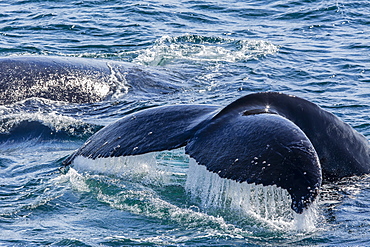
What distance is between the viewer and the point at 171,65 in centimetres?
1128

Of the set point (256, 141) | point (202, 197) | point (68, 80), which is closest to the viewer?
point (256, 141)

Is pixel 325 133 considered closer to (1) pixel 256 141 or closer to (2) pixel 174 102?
(1) pixel 256 141

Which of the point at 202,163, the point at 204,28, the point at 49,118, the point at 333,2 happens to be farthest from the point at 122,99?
the point at 333,2

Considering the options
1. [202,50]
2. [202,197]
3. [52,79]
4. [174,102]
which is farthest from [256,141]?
[202,50]

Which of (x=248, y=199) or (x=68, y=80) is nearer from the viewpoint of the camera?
(x=248, y=199)

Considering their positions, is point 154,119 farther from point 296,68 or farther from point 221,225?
point 296,68

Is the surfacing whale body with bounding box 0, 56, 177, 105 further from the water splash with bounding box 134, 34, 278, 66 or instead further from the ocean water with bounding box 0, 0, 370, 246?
the water splash with bounding box 134, 34, 278, 66

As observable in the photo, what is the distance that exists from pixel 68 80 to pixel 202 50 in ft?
15.6

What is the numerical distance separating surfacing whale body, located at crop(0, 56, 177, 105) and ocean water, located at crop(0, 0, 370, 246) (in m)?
0.12

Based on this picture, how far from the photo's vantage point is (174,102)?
905 cm

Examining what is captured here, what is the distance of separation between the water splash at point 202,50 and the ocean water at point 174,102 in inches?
1.5

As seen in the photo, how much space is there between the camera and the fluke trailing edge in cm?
405

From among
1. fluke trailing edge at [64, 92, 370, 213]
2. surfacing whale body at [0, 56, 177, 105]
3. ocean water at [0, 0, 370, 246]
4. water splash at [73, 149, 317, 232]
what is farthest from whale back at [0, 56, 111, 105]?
fluke trailing edge at [64, 92, 370, 213]

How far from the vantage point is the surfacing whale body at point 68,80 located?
334 inches
